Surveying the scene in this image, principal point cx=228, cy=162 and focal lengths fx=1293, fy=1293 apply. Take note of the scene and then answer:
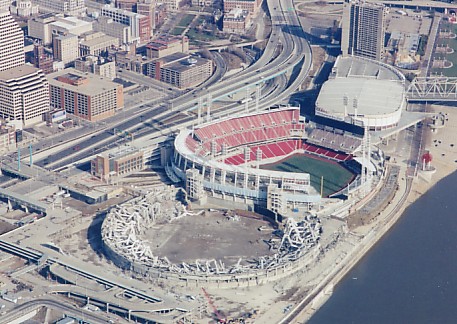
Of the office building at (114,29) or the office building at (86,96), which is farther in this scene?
the office building at (114,29)

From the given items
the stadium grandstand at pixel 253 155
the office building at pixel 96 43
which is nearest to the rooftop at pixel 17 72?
the office building at pixel 96 43

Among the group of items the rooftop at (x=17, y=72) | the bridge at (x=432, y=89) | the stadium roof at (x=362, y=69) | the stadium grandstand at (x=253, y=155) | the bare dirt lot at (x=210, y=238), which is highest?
the rooftop at (x=17, y=72)

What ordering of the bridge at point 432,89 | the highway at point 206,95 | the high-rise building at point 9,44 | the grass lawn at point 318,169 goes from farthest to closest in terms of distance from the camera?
1. the bridge at point 432,89
2. the high-rise building at point 9,44
3. the highway at point 206,95
4. the grass lawn at point 318,169

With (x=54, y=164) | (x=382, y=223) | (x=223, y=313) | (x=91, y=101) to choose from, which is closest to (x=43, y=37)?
(x=91, y=101)

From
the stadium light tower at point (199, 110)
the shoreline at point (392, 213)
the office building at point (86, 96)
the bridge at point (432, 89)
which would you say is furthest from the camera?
the bridge at point (432, 89)

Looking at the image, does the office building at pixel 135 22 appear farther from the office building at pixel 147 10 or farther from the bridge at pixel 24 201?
the bridge at pixel 24 201

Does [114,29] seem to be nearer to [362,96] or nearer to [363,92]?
[363,92]

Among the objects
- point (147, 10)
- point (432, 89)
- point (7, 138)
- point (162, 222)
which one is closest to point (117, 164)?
point (162, 222)
